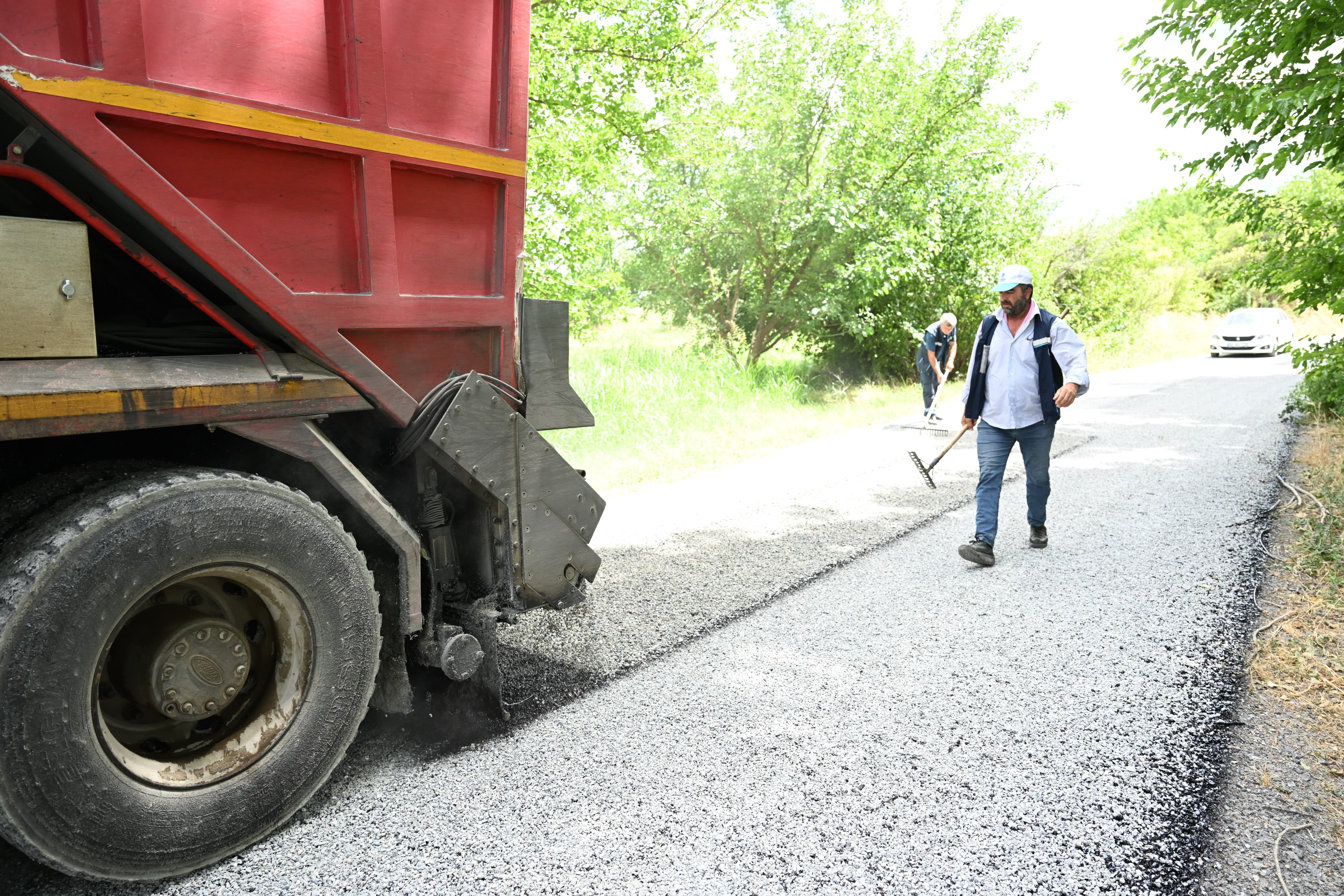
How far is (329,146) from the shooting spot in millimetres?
2344

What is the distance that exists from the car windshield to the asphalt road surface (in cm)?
1977

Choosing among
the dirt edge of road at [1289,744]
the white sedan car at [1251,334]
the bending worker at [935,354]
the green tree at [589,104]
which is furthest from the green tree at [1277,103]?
the white sedan car at [1251,334]

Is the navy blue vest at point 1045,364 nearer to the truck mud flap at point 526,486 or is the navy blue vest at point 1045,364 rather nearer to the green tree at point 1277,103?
the green tree at point 1277,103

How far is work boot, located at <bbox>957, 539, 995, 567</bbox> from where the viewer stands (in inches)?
183

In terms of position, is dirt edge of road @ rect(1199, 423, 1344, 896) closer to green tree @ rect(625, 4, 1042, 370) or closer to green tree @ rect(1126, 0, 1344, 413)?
green tree @ rect(1126, 0, 1344, 413)

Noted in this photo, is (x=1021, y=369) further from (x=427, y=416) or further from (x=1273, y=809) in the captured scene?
(x=427, y=416)

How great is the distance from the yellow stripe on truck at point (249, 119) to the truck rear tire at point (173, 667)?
35.8 inches

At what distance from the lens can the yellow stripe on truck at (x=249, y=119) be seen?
1.82 metres

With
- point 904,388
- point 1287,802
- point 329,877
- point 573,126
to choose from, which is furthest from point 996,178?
point 329,877

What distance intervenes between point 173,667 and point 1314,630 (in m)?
4.49

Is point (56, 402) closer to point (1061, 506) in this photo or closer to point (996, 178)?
point (1061, 506)

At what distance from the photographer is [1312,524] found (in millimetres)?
5070

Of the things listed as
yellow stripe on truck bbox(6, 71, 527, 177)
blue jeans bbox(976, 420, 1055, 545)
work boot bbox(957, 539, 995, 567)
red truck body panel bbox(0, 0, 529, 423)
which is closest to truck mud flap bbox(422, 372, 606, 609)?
red truck body panel bbox(0, 0, 529, 423)

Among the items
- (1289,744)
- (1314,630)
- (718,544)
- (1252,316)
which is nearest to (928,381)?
(718,544)
